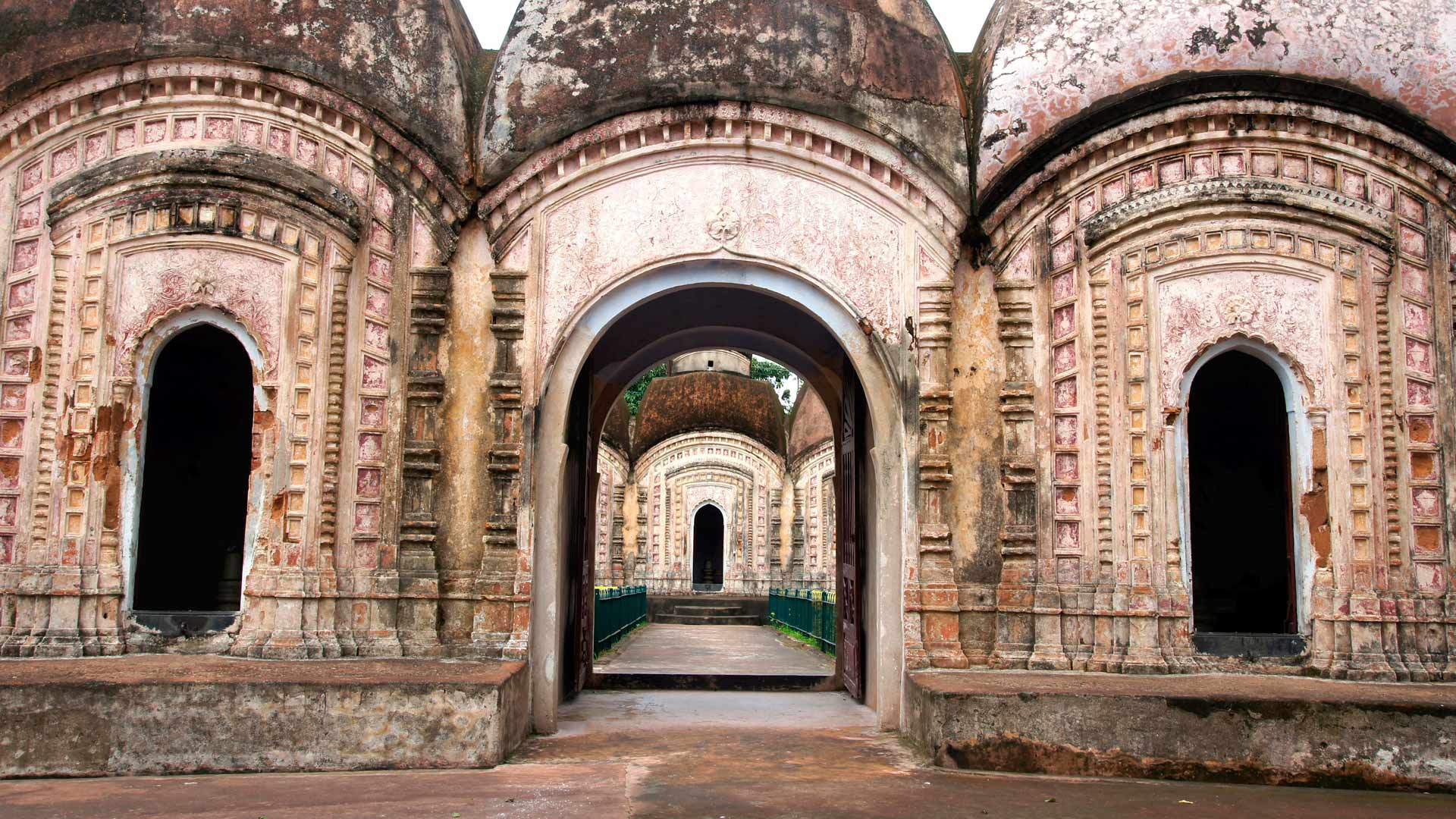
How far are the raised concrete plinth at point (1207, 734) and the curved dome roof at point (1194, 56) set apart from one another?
3.39 meters

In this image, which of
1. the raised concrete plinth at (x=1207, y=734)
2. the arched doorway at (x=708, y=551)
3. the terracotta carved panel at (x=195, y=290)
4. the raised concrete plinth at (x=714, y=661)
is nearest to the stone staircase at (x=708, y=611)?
the raised concrete plinth at (x=714, y=661)

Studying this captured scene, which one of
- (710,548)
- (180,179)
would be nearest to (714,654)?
(180,179)

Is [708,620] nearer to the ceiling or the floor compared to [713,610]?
nearer to the floor

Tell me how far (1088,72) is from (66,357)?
22.1ft

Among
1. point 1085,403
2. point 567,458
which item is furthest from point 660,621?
point 1085,403

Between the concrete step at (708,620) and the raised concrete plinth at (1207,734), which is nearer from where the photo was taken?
the raised concrete plinth at (1207,734)

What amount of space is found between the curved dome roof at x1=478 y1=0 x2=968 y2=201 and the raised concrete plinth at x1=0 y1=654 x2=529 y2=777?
344 centimetres

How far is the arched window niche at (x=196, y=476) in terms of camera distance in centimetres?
1080

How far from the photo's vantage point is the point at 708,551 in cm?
3375

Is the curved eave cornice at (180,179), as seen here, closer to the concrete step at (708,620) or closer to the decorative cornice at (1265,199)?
the decorative cornice at (1265,199)

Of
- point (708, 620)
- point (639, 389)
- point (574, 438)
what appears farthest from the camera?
point (639, 389)

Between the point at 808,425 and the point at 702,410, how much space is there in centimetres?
220

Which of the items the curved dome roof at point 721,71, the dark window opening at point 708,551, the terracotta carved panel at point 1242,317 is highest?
the curved dome roof at point 721,71

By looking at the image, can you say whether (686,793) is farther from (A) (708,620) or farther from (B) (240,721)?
(A) (708,620)
